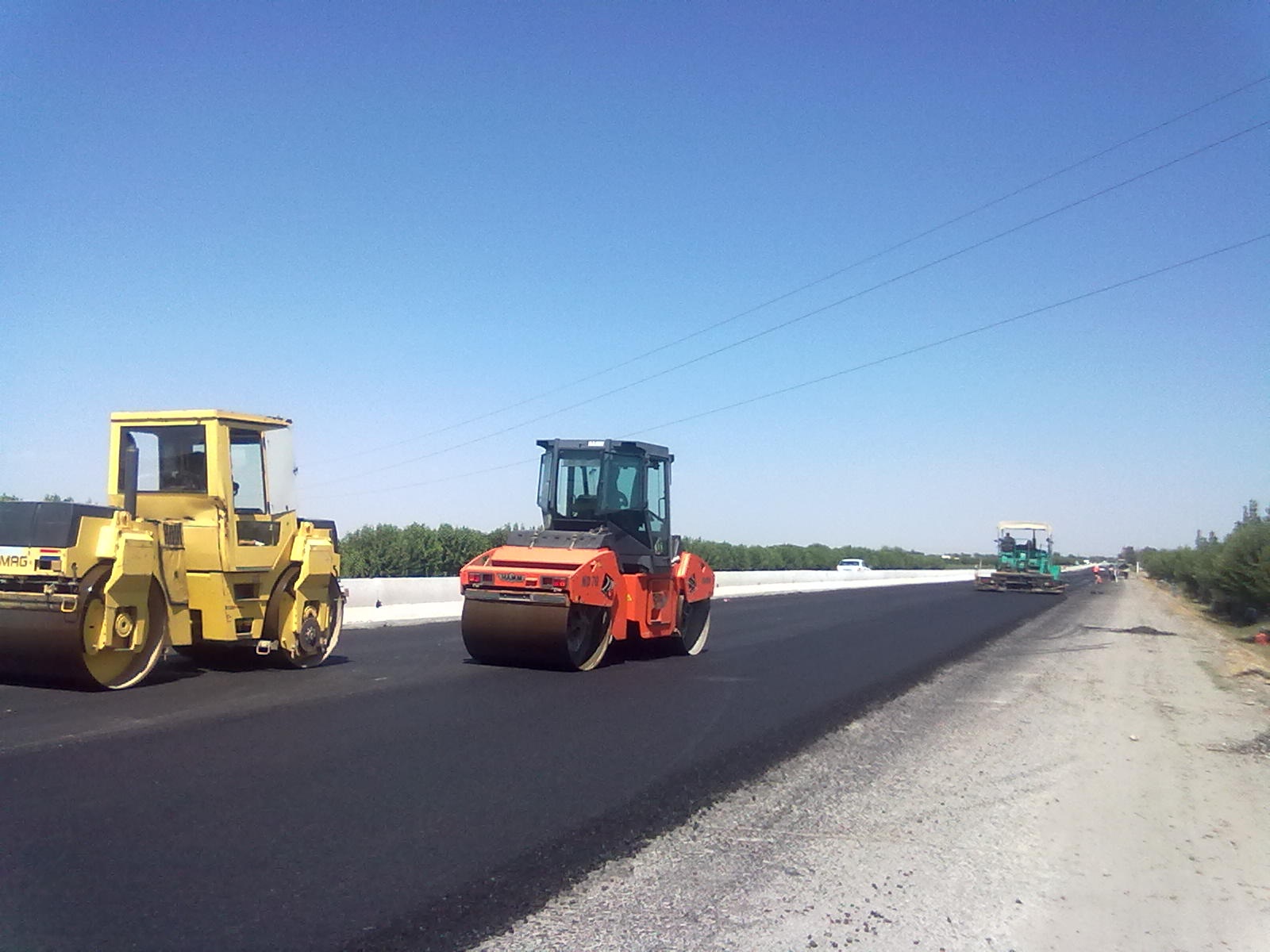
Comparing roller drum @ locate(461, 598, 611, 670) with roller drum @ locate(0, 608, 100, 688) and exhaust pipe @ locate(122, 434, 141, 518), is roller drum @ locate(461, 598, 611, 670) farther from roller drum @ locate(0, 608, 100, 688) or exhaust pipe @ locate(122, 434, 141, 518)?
A: roller drum @ locate(0, 608, 100, 688)

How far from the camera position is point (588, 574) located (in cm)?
1197

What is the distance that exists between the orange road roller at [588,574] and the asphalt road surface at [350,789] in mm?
495

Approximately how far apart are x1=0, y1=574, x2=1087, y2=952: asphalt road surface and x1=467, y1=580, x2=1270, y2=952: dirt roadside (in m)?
0.37

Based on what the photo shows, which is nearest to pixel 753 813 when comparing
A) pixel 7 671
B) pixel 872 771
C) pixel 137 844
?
pixel 872 771

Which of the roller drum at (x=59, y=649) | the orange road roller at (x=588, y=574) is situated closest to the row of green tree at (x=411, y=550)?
the orange road roller at (x=588, y=574)

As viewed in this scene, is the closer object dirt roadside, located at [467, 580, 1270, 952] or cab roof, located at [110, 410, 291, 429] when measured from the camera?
dirt roadside, located at [467, 580, 1270, 952]

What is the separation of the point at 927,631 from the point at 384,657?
11.3 meters

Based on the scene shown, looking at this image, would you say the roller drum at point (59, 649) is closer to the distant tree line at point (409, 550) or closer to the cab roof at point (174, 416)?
the cab roof at point (174, 416)

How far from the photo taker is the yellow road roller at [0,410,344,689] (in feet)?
29.0

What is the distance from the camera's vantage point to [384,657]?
42.8 ft

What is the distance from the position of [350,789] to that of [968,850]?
3543mm

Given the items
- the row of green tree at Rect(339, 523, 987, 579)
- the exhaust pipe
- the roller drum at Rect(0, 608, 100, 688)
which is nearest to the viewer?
the roller drum at Rect(0, 608, 100, 688)

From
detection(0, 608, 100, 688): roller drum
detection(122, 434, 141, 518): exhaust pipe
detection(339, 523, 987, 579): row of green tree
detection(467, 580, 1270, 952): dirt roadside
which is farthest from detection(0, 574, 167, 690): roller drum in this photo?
detection(339, 523, 987, 579): row of green tree

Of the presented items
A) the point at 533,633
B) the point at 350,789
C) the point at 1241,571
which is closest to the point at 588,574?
the point at 533,633
